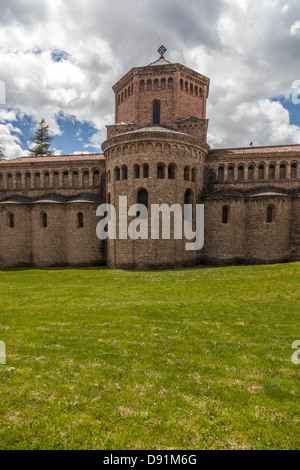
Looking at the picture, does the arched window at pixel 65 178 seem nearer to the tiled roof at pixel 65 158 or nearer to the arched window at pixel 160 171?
the tiled roof at pixel 65 158

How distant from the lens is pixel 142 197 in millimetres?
22859

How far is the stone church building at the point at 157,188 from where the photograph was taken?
73.6 ft

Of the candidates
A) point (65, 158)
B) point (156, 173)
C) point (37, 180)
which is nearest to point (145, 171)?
point (156, 173)

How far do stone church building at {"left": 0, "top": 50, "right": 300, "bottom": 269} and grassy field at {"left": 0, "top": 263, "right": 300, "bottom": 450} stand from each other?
40.8 feet

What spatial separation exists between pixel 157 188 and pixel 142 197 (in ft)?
5.76

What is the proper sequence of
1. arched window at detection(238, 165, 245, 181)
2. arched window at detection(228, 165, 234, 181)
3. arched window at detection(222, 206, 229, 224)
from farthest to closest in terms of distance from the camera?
arched window at detection(228, 165, 234, 181) → arched window at detection(238, 165, 245, 181) → arched window at detection(222, 206, 229, 224)

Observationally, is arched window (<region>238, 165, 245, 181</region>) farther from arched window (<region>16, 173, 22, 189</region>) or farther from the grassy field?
arched window (<region>16, 173, 22, 189</region>)

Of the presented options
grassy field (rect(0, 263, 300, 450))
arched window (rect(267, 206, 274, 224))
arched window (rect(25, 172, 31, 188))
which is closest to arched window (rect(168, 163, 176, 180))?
arched window (rect(267, 206, 274, 224))

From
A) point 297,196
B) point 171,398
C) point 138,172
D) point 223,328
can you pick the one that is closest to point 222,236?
point 297,196

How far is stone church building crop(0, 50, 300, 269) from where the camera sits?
73.6 ft

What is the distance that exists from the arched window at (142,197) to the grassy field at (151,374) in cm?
1248

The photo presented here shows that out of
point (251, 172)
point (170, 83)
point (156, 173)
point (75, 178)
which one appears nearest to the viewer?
point (156, 173)

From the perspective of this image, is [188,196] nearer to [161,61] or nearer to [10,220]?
[161,61]
